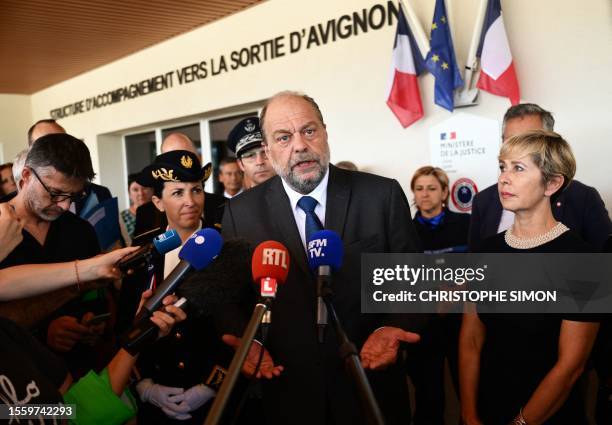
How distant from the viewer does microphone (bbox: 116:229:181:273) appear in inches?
54.3

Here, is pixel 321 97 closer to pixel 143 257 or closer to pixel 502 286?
pixel 502 286

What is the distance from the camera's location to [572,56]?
10.8ft

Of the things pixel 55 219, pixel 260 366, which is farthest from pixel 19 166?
pixel 260 366

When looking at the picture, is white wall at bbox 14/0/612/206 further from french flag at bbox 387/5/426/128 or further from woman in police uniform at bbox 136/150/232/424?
woman in police uniform at bbox 136/150/232/424

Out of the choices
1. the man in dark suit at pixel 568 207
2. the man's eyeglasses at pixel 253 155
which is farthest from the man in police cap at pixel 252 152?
the man in dark suit at pixel 568 207

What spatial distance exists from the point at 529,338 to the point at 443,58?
256 cm

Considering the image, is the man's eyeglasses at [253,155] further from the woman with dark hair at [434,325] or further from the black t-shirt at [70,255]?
the woman with dark hair at [434,325]

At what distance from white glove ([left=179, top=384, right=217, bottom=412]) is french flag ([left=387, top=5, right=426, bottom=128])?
2.83 meters

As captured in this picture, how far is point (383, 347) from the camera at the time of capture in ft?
4.57

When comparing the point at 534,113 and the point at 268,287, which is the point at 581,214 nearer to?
the point at 534,113

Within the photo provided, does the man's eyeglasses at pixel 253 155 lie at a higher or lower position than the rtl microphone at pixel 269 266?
higher

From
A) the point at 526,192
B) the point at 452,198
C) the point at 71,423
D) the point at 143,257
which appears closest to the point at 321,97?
the point at 452,198

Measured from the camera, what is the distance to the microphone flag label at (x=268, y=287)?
3.33 feet

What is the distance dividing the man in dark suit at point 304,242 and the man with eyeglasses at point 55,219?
1.89 feet
